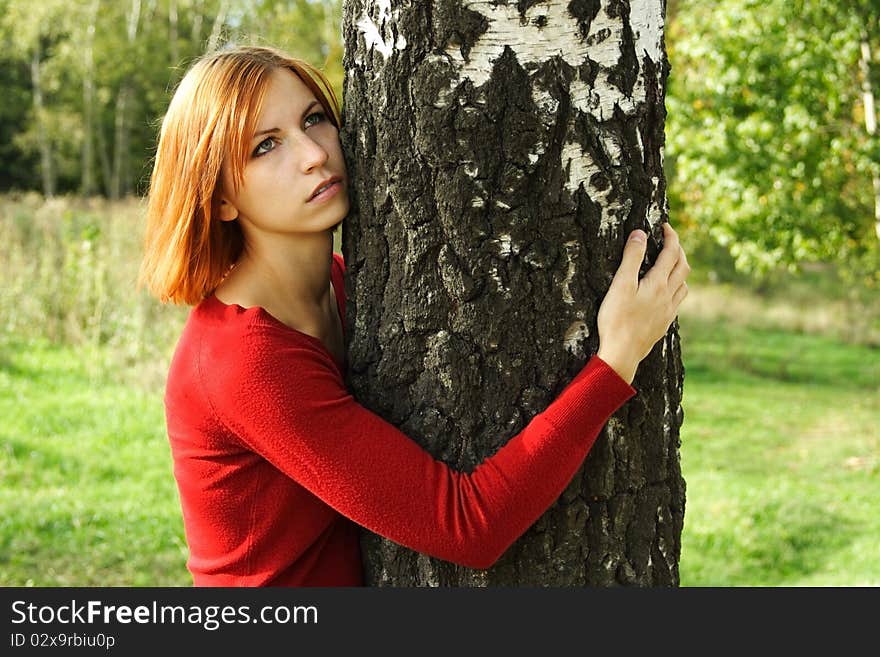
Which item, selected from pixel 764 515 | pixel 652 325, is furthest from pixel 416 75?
pixel 764 515

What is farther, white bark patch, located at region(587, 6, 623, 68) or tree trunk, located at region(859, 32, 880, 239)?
tree trunk, located at region(859, 32, 880, 239)

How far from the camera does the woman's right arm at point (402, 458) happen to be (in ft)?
5.46

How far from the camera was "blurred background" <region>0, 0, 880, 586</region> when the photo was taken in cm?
534

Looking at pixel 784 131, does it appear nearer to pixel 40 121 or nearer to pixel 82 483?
pixel 82 483

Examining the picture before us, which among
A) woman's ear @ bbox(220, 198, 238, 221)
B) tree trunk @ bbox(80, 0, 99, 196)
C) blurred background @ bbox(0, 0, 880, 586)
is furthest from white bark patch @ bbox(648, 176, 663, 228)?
tree trunk @ bbox(80, 0, 99, 196)

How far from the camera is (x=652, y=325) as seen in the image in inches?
69.9

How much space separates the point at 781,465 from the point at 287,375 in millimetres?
6593

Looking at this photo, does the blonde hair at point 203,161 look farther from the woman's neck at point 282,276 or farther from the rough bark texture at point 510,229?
the rough bark texture at point 510,229

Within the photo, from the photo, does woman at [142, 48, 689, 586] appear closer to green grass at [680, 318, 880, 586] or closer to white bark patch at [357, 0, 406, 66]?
white bark patch at [357, 0, 406, 66]

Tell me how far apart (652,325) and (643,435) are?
9.6 inches

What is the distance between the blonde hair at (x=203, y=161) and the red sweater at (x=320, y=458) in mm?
155

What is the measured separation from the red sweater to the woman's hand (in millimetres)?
43

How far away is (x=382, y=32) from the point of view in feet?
5.97

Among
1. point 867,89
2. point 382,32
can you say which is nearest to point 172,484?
point 382,32
